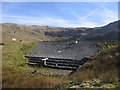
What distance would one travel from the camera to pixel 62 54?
2214 centimetres

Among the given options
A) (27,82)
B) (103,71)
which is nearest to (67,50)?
(103,71)

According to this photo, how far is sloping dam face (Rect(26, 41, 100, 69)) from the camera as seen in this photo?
1879cm

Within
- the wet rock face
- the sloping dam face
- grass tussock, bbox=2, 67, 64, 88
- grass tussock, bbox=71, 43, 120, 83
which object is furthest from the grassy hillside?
the wet rock face

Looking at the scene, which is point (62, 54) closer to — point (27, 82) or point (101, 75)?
point (27, 82)

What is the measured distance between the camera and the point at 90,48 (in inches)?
876

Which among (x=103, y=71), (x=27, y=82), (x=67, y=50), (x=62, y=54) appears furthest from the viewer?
(x=67, y=50)

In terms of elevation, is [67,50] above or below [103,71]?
above

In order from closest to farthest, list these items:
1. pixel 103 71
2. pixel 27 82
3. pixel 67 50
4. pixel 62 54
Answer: pixel 27 82, pixel 103 71, pixel 62 54, pixel 67 50

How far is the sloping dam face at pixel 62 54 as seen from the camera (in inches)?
740

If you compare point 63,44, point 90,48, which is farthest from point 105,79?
point 63,44

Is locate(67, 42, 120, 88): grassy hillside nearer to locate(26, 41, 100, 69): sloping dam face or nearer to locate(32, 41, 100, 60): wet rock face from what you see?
locate(26, 41, 100, 69): sloping dam face

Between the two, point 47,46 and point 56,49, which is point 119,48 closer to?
point 56,49

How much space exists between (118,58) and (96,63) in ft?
5.45

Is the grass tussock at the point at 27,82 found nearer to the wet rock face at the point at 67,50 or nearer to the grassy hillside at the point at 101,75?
the grassy hillside at the point at 101,75
